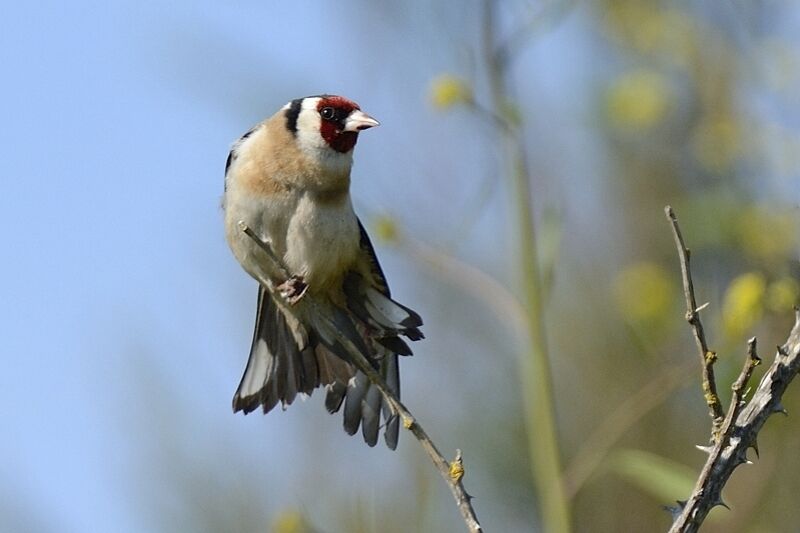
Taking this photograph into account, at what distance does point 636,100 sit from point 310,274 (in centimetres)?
116

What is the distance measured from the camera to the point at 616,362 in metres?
5.32

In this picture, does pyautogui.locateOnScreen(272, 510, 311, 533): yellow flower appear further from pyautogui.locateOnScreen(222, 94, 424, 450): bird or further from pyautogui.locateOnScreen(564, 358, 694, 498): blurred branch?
pyautogui.locateOnScreen(564, 358, 694, 498): blurred branch

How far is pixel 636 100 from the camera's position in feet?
13.4

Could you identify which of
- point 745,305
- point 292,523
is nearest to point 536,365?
point 745,305

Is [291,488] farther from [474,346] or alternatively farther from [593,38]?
[593,38]

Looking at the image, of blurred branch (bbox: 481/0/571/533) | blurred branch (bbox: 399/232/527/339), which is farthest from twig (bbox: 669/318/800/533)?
blurred branch (bbox: 399/232/527/339)

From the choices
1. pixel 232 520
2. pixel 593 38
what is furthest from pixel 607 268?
pixel 232 520

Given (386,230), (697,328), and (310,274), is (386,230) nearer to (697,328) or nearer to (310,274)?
(310,274)

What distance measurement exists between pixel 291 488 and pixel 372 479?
0.35m

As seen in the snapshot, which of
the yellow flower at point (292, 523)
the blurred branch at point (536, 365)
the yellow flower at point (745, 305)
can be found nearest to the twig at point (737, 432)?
the yellow flower at point (745, 305)

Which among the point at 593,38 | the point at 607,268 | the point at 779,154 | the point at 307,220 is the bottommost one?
the point at 307,220

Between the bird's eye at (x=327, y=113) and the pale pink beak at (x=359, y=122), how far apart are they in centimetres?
5

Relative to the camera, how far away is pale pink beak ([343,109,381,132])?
3938mm

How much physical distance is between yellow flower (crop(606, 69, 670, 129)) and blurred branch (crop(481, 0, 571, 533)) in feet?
2.93
